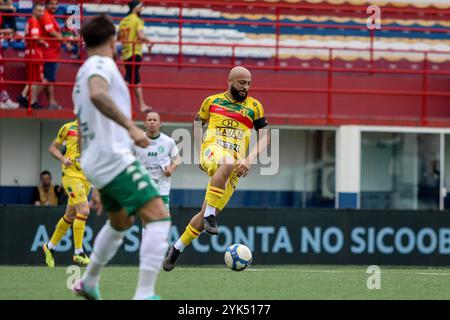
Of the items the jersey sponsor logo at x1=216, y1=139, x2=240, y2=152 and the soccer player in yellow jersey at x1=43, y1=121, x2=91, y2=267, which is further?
the soccer player in yellow jersey at x1=43, y1=121, x2=91, y2=267

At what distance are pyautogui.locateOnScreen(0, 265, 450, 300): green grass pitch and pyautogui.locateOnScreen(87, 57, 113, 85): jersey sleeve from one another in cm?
206

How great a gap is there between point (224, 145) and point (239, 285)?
2.27 m

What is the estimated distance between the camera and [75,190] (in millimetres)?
14258

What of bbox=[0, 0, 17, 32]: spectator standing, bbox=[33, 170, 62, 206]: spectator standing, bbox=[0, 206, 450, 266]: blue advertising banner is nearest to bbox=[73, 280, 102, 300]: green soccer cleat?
bbox=[0, 206, 450, 266]: blue advertising banner

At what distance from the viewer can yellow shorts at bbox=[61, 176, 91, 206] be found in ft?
46.6

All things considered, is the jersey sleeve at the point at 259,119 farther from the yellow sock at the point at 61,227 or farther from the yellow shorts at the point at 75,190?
the yellow sock at the point at 61,227

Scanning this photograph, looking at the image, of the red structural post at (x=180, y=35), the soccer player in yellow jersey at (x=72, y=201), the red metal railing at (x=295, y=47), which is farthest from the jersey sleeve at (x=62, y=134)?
the red structural post at (x=180, y=35)

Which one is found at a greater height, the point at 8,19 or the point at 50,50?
the point at 8,19

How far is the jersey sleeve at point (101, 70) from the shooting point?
738 centimetres

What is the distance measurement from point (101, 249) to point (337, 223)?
10426mm

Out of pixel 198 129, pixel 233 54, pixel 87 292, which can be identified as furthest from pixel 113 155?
pixel 233 54

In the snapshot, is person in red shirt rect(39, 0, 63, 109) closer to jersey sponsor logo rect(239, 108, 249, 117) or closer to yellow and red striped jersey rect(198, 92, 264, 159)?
yellow and red striped jersey rect(198, 92, 264, 159)

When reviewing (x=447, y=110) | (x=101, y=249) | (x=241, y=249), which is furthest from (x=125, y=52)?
(x=101, y=249)

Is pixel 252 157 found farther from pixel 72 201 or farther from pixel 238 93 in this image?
pixel 72 201
